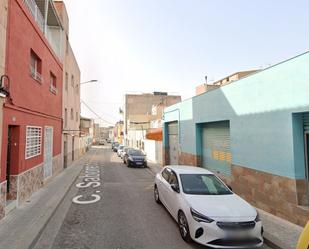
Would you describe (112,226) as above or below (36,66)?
below

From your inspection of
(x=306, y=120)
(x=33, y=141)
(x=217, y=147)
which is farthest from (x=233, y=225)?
(x=33, y=141)

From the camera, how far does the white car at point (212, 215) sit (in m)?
5.27

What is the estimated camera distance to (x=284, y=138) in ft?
23.4

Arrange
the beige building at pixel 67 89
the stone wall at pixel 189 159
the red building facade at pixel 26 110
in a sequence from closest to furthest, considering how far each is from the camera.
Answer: the red building facade at pixel 26 110
the stone wall at pixel 189 159
the beige building at pixel 67 89

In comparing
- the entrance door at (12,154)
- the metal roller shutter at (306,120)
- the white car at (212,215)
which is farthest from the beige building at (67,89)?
the metal roller shutter at (306,120)

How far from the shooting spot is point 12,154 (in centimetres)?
840

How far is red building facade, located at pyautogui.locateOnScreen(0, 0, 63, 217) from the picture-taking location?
7586mm

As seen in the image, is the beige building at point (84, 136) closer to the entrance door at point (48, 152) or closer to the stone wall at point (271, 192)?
the entrance door at point (48, 152)

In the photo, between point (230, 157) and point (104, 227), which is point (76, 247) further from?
point (230, 157)

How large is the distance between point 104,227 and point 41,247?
5.51ft

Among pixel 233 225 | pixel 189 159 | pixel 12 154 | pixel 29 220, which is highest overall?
pixel 12 154

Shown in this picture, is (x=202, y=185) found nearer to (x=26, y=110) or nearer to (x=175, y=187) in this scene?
(x=175, y=187)

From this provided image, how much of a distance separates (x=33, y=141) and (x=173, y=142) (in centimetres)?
1056

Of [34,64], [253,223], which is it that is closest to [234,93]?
[253,223]
